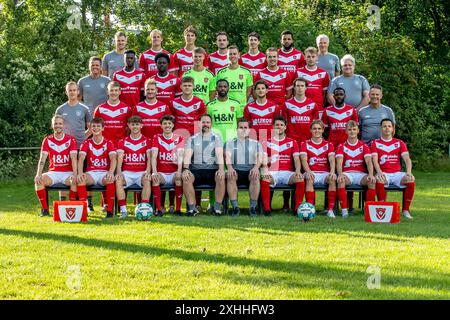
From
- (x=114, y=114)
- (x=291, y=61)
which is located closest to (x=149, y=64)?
(x=114, y=114)

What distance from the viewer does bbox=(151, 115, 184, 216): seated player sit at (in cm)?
1012

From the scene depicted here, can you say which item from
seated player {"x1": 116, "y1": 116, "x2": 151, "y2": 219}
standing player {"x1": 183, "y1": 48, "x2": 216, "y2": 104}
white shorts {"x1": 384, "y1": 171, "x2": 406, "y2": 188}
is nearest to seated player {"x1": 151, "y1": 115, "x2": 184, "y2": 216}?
seated player {"x1": 116, "y1": 116, "x2": 151, "y2": 219}

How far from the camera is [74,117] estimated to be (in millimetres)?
10914

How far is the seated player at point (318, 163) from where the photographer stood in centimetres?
1025

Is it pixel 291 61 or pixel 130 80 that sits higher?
pixel 291 61

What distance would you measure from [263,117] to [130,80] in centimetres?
210

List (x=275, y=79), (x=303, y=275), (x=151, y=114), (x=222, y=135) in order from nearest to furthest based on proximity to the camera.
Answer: (x=303, y=275) → (x=222, y=135) → (x=151, y=114) → (x=275, y=79)

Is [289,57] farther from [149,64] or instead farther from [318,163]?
[149,64]

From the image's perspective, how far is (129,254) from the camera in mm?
6965

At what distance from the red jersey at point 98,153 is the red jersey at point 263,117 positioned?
80.3 inches

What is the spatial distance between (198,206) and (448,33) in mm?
19642

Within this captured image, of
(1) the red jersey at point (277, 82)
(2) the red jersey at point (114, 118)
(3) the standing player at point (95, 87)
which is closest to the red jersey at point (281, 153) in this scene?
(1) the red jersey at point (277, 82)

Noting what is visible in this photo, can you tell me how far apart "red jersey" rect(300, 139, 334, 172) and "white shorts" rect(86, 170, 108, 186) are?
2.79 meters

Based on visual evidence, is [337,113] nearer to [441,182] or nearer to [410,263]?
[410,263]
